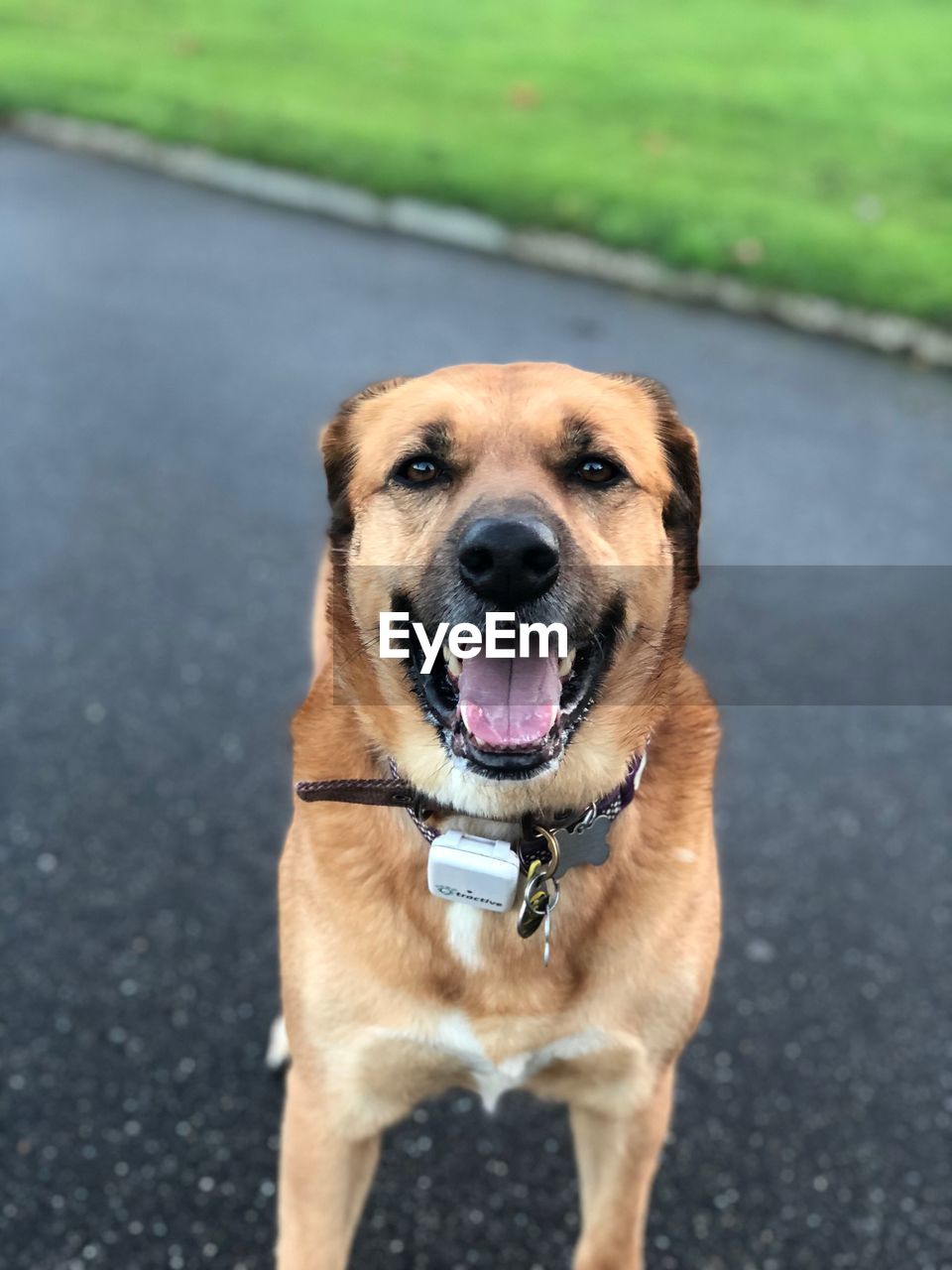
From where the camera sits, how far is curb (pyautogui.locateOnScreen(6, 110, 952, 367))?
6.87 meters

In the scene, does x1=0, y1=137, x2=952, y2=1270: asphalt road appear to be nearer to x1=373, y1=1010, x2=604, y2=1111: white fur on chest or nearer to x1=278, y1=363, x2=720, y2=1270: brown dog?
x1=278, y1=363, x2=720, y2=1270: brown dog

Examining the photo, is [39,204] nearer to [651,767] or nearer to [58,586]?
[58,586]

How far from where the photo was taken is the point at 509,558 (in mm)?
1896

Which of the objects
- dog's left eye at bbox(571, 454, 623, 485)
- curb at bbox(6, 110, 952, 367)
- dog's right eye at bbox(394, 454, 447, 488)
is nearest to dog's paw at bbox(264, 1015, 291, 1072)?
dog's right eye at bbox(394, 454, 447, 488)

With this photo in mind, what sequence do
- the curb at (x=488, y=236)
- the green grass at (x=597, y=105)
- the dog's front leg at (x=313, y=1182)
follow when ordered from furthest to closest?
the green grass at (x=597, y=105), the curb at (x=488, y=236), the dog's front leg at (x=313, y=1182)

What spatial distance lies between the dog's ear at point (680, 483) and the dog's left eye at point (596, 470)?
0.46 feet

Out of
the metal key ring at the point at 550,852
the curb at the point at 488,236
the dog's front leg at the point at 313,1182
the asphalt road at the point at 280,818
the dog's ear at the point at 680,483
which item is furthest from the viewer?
the curb at the point at 488,236

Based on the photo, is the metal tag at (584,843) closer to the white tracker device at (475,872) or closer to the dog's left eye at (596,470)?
the white tracker device at (475,872)

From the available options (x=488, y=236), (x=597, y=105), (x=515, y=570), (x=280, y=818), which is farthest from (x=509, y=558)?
(x=597, y=105)

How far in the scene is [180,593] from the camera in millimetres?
4508

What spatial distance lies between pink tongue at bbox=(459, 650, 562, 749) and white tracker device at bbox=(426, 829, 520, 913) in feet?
0.62

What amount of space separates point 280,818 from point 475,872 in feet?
5.44

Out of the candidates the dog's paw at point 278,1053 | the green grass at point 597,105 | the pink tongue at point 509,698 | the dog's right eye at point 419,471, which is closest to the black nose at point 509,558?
the pink tongue at point 509,698

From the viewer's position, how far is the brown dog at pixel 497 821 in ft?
6.75
